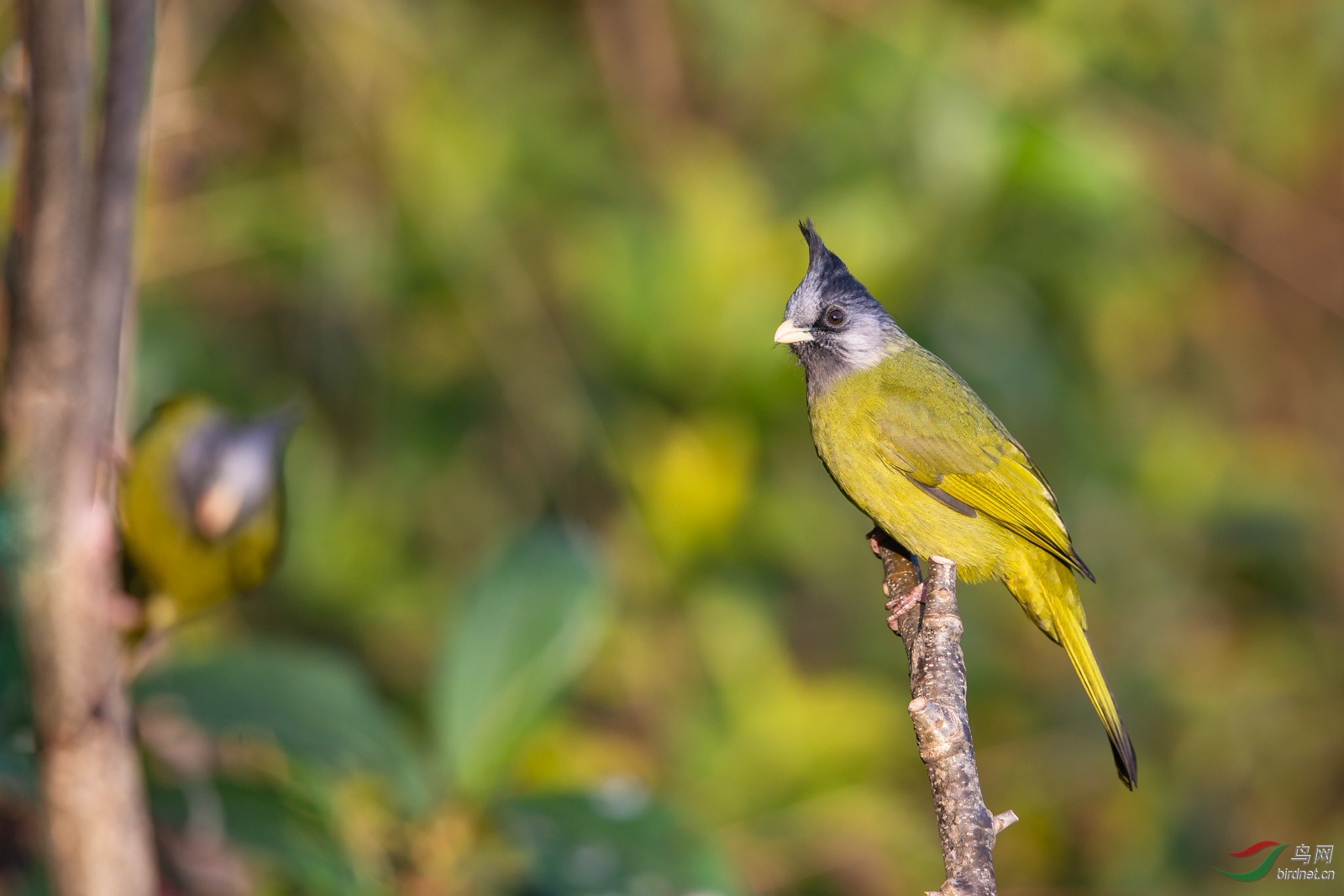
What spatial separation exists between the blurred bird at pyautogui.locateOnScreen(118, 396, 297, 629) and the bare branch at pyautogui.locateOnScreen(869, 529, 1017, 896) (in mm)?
747

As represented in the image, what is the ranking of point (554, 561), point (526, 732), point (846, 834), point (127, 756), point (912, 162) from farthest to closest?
point (912, 162) < point (846, 834) < point (554, 561) < point (526, 732) < point (127, 756)

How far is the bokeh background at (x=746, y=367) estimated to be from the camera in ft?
10.8

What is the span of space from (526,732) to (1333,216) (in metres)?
4.41

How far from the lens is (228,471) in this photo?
1.33 metres

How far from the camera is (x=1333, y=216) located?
503 cm

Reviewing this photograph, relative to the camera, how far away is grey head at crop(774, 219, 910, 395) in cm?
221

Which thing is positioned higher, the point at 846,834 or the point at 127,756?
the point at 846,834

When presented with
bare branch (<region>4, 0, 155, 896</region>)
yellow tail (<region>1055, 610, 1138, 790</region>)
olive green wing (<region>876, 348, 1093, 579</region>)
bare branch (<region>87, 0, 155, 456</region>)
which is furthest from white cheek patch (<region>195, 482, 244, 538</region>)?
yellow tail (<region>1055, 610, 1138, 790</region>)

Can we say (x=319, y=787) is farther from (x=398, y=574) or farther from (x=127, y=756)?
(x=398, y=574)

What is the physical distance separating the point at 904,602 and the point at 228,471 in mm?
1004

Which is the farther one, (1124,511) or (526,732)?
(1124,511)

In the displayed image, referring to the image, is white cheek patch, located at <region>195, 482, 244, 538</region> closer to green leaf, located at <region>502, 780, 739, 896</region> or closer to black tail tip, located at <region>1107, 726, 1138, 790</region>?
green leaf, located at <region>502, 780, 739, 896</region>

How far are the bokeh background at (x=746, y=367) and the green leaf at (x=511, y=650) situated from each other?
11 mm

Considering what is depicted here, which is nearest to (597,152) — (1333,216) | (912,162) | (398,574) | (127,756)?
(912,162)
